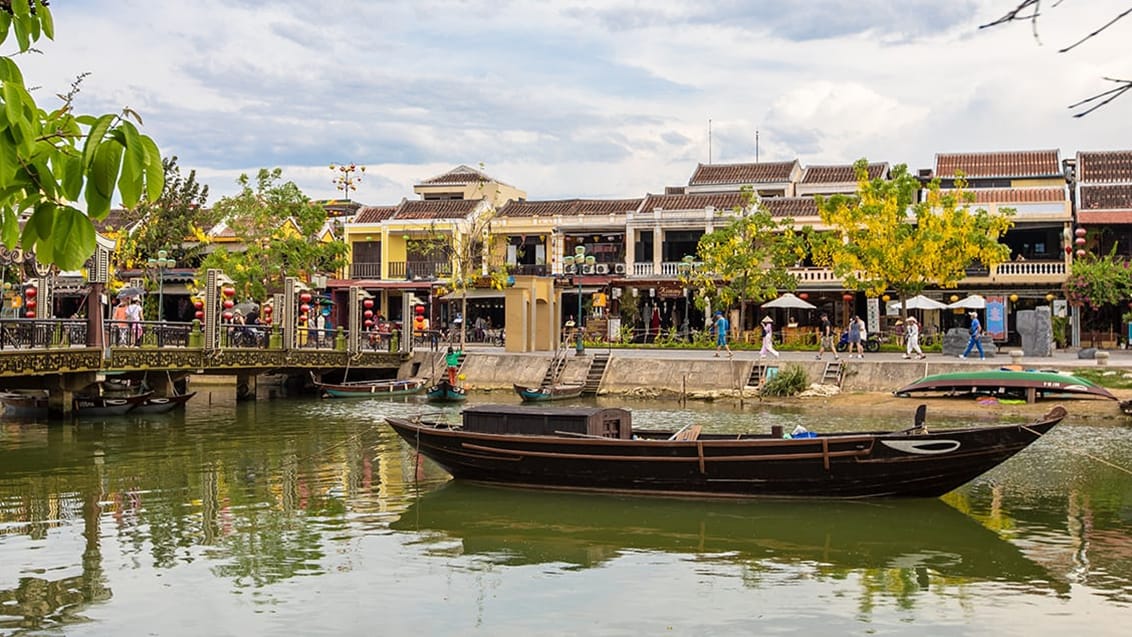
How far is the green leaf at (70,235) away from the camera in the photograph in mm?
3373

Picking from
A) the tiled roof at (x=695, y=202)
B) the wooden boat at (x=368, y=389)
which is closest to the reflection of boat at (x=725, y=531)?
the wooden boat at (x=368, y=389)

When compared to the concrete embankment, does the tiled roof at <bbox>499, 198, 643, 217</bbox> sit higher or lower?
higher

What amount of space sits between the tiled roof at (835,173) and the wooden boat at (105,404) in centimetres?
3168

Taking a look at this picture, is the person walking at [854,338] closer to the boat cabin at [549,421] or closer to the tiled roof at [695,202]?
the tiled roof at [695,202]

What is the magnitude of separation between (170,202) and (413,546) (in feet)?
120

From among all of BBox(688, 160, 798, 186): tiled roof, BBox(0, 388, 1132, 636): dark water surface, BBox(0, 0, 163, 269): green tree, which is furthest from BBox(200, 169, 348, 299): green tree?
BBox(0, 0, 163, 269): green tree

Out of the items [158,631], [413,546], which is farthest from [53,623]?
[413,546]

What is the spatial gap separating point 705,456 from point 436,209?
3811cm

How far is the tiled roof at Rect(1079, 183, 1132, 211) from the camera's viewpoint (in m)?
40.1

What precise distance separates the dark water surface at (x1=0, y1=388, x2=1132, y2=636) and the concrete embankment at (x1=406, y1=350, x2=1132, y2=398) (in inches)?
428

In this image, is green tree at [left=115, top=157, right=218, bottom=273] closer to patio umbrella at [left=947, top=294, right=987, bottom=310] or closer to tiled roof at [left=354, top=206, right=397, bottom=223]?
tiled roof at [left=354, top=206, right=397, bottom=223]

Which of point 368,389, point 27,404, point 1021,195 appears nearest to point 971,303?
point 1021,195

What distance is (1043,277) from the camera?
1575 inches

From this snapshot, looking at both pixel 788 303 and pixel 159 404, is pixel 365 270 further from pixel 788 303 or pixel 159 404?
pixel 159 404
